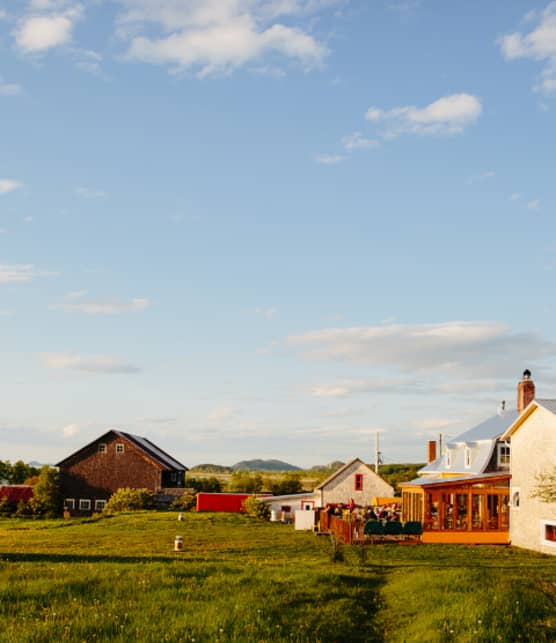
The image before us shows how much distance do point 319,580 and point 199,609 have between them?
562 cm

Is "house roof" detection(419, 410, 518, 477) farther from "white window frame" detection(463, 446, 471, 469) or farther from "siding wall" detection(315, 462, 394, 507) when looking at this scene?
"siding wall" detection(315, 462, 394, 507)

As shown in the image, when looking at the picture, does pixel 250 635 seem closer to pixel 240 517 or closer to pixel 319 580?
pixel 319 580

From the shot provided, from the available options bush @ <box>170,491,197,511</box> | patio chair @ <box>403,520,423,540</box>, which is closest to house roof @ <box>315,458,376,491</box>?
bush @ <box>170,491,197,511</box>

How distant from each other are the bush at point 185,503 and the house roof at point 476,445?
79.3 ft

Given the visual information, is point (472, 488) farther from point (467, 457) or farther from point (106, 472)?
point (106, 472)

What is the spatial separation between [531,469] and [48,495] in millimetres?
48244

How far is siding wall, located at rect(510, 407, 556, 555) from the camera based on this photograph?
1464 inches

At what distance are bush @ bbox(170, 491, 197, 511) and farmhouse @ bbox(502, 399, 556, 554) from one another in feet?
116

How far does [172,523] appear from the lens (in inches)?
2051

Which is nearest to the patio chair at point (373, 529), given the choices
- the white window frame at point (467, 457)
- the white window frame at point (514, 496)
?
the white window frame at point (514, 496)

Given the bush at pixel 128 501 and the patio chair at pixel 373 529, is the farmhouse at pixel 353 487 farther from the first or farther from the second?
the patio chair at pixel 373 529

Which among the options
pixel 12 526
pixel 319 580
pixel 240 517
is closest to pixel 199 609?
pixel 319 580

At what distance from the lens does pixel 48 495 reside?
72188 millimetres

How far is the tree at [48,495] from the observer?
2813 inches
